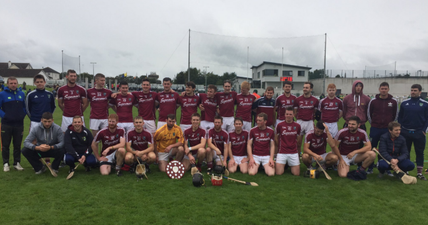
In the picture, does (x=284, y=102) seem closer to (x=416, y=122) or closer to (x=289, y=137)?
(x=289, y=137)

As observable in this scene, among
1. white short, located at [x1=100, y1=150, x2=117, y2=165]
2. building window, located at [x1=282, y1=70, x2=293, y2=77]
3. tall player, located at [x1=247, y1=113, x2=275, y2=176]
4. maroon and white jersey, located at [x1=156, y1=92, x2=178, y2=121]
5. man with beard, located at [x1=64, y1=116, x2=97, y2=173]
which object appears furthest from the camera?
building window, located at [x1=282, y1=70, x2=293, y2=77]

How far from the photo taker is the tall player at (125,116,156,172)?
5.30 m

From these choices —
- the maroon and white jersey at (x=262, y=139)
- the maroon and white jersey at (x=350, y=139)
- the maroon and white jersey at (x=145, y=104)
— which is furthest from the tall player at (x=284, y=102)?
the maroon and white jersey at (x=145, y=104)

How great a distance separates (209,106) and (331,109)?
286cm

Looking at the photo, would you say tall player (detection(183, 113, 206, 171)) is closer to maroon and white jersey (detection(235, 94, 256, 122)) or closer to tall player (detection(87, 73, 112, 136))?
Answer: maroon and white jersey (detection(235, 94, 256, 122))

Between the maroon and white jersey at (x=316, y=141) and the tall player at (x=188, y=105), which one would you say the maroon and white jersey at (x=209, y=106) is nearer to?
the tall player at (x=188, y=105)

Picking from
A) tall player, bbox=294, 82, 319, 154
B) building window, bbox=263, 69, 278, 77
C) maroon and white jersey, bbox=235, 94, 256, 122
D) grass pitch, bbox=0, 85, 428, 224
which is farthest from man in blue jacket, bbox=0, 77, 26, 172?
building window, bbox=263, 69, 278, 77

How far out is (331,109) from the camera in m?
6.05

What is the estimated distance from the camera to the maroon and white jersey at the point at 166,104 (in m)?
6.28

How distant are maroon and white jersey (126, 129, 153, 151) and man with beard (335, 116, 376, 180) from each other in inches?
156

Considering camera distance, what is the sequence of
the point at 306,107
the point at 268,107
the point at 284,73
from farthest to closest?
the point at 284,73
the point at 268,107
the point at 306,107

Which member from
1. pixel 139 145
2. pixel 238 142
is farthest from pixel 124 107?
pixel 238 142

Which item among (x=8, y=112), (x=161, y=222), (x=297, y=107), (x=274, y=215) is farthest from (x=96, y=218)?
(x=297, y=107)

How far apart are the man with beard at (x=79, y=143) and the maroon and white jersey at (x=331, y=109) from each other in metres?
5.15
